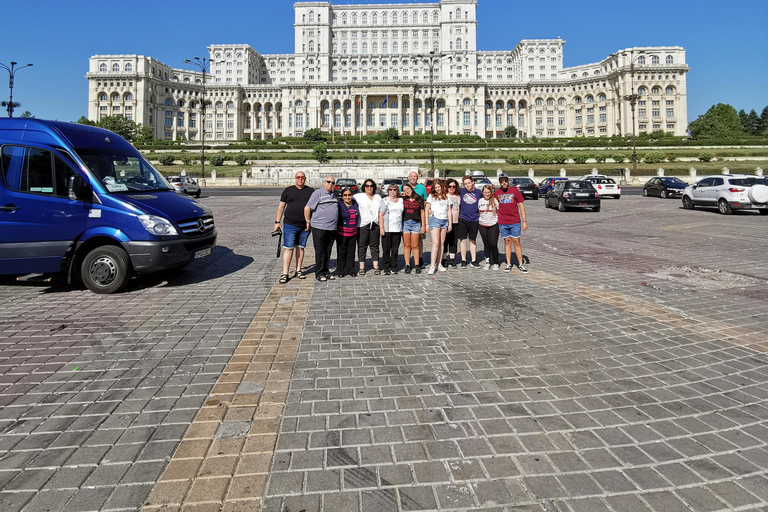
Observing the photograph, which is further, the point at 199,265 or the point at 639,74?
the point at 639,74

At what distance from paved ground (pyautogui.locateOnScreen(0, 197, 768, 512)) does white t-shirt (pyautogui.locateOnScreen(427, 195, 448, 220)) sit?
1.97 m

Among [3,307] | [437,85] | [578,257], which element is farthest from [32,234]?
[437,85]

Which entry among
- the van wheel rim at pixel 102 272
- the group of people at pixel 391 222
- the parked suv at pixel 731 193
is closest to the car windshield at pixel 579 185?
the parked suv at pixel 731 193

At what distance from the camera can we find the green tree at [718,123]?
90.0 metres

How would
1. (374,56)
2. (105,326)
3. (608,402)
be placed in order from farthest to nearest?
(374,56) < (105,326) < (608,402)

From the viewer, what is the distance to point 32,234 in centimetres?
688

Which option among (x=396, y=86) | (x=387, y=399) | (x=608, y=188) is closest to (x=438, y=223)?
(x=387, y=399)

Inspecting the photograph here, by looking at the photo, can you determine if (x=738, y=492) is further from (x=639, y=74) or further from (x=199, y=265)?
(x=639, y=74)

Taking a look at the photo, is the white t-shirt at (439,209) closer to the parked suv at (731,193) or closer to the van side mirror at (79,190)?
the van side mirror at (79,190)

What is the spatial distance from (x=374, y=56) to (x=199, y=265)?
128 m

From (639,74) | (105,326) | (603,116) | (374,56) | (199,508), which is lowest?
(199,508)

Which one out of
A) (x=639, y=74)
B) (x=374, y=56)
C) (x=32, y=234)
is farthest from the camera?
(x=374, y=56)

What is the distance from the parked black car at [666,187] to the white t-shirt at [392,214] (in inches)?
1008

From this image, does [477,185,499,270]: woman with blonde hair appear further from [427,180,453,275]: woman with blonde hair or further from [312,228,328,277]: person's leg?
[312,228,328,277]: person's leg
